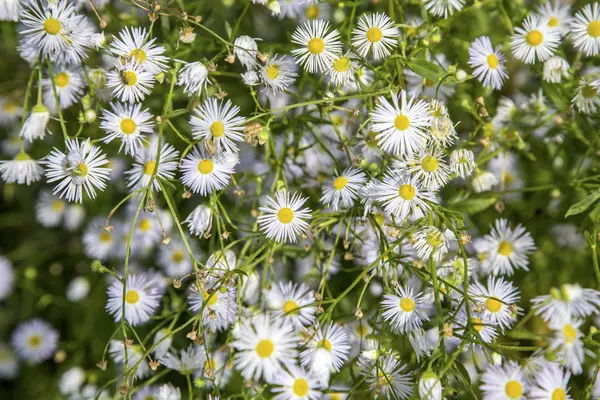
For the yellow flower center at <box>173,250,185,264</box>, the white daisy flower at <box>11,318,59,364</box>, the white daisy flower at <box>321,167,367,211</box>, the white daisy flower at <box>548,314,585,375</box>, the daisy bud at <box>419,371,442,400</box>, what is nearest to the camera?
the daisy bud at <box>419,371,442,400</box>

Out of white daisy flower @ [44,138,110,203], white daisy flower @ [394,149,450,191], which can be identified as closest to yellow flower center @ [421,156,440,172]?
white daisy flower @ [394,149,450,191]

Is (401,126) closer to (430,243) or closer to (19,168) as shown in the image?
(430,243)

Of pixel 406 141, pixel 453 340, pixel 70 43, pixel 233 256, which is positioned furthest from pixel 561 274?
pixel 70 43

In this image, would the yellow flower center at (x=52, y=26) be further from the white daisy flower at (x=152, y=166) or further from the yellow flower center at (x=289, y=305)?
the yellow flower center at (x=289, y=305)

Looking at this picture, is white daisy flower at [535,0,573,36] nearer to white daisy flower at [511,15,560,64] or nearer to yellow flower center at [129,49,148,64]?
white daisy flower at [511,15,560,64]

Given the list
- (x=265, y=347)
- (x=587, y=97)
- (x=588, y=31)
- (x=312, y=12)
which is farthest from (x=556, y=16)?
(x=265, y=347)

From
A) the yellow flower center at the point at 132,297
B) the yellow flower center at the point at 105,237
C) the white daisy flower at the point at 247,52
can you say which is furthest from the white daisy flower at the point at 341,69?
the yellow flower center at the point at 105,237
